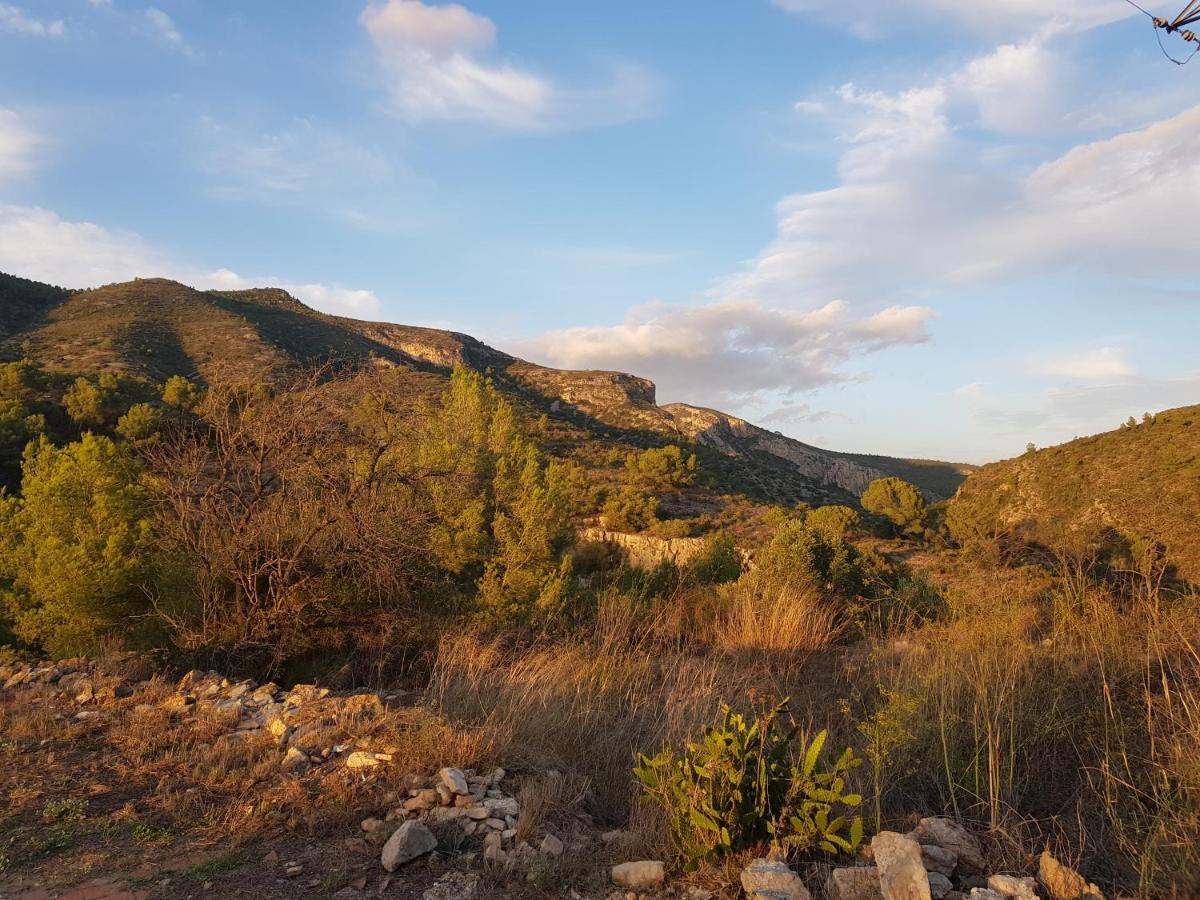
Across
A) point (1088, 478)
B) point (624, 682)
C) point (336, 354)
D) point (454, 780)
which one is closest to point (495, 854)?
point (454, 780)

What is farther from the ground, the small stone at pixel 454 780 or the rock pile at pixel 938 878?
the rock pile at pixel 938 878

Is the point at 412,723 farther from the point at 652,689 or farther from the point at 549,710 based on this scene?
the point at 652,689

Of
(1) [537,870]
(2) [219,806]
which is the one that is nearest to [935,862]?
(1) [537,870]

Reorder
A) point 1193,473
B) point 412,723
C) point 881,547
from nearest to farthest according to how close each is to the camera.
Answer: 1. point 412,723
2. point 1193,473
3. point 881,547

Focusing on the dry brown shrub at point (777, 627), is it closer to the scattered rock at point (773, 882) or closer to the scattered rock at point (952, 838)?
the scattered rock at point (952, 838)

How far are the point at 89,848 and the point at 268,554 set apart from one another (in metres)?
4.73

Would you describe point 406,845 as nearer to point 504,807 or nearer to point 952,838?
point 504,807

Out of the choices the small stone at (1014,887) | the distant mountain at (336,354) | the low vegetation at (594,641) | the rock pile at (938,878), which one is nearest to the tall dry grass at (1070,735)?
the low vegetation at (594,641)

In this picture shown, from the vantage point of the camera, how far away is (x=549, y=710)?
4.64 meters

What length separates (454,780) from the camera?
362 centimetres

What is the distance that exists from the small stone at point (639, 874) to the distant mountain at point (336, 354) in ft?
74.8

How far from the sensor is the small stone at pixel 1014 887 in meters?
2.29

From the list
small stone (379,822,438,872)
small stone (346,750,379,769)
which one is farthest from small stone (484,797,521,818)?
small stone (346,750,379,769)

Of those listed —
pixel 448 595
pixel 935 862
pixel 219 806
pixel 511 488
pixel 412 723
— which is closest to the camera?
pixel 935 862
